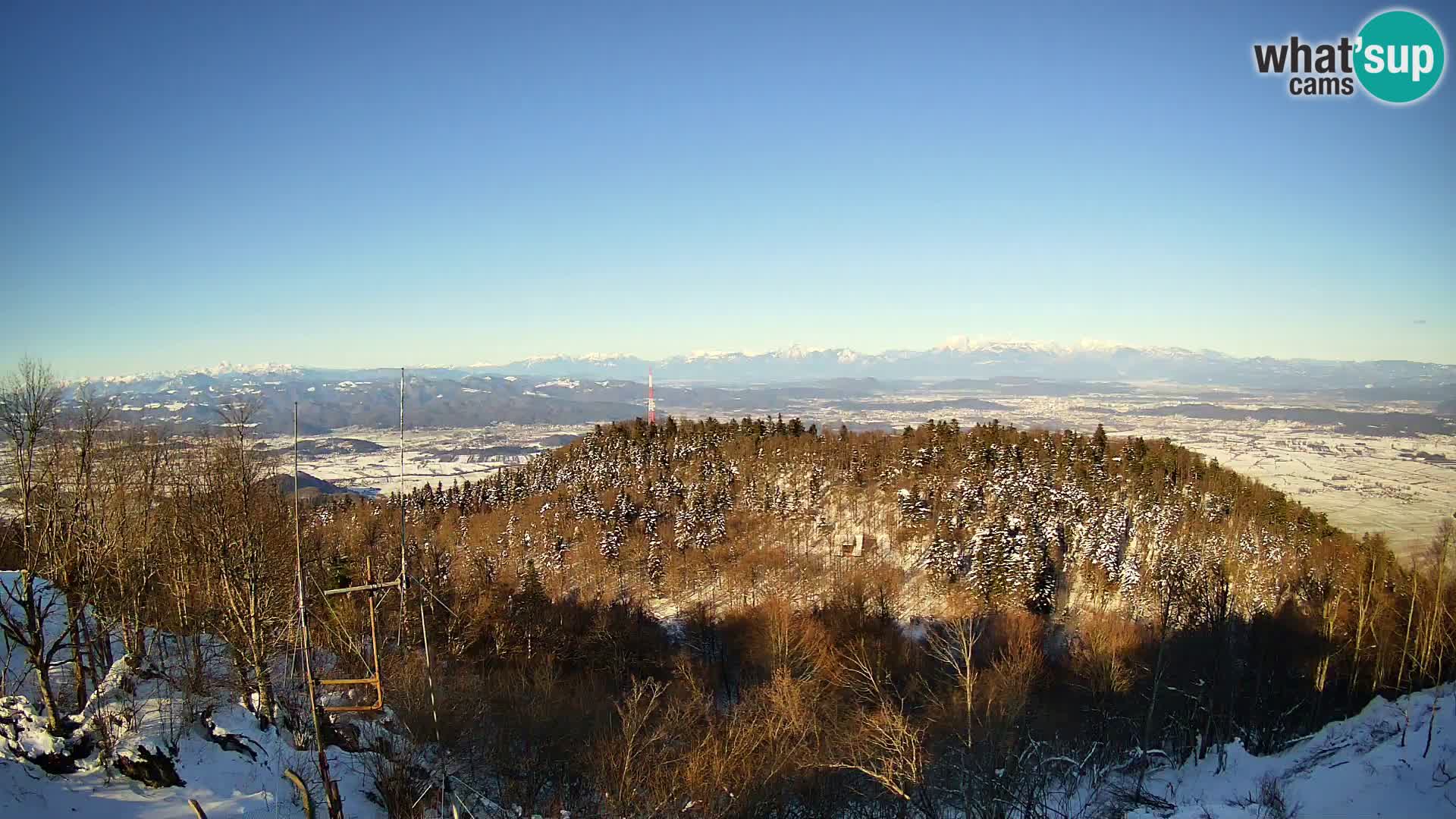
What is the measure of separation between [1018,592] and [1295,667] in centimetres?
1133

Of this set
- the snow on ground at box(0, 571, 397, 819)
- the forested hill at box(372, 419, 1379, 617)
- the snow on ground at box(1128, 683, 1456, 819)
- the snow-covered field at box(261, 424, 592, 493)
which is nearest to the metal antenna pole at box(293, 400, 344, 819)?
the snow on ground at box(0, 571, 397, 819)

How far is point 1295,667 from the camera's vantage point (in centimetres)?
2955

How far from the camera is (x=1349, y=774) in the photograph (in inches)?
730

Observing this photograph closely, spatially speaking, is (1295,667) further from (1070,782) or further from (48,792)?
(48,792)

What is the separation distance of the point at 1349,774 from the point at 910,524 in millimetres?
28390

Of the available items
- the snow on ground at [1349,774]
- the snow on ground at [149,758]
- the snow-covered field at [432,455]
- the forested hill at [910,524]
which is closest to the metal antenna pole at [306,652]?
the snow on ground at [149,758]

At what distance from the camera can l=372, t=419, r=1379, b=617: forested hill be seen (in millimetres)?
36312

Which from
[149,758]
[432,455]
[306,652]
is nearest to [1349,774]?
[306,652]

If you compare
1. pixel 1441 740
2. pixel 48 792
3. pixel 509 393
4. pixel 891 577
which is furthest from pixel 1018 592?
pixel 509 393

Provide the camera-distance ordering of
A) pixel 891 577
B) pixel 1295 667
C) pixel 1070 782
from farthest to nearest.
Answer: pixel 891 577
pixel 1295 667
pixel 1070 782

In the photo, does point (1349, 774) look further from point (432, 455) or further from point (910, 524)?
point (432, 455)

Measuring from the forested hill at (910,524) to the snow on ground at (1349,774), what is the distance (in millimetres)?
7455

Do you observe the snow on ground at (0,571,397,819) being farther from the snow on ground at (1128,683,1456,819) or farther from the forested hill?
the snow on ground at (1128,683,1456,819)

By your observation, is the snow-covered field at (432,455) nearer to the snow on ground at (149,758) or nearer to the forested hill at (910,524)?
the forested hill at (910,524)
